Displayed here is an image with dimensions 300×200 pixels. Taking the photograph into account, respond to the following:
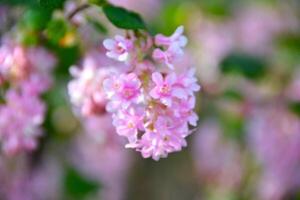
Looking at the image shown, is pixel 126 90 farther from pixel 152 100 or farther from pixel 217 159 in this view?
pixel 217 159

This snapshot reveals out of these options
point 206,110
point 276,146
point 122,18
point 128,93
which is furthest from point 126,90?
point 206,110

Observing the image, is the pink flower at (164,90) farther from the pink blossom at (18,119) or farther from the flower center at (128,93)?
the pink blossom at (18,119)

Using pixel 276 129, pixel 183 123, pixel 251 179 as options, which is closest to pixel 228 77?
pixel 276 129

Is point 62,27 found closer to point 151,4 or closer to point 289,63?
point 289,63

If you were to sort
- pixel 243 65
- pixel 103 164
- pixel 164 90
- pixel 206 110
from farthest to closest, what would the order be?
pixel 206 110
pixel 103 164
pixel 243 65
pixel 164 90

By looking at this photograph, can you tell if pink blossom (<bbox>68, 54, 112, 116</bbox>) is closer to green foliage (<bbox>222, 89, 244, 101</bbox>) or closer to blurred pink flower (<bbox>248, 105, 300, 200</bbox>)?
green foliage (<bbox>222, 89, 244, 101</bbox>)

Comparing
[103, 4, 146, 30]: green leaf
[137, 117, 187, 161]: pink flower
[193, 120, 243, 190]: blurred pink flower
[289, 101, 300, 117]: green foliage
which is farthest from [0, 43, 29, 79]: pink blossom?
[193, 120, 243, 190]: blurred pink flower
